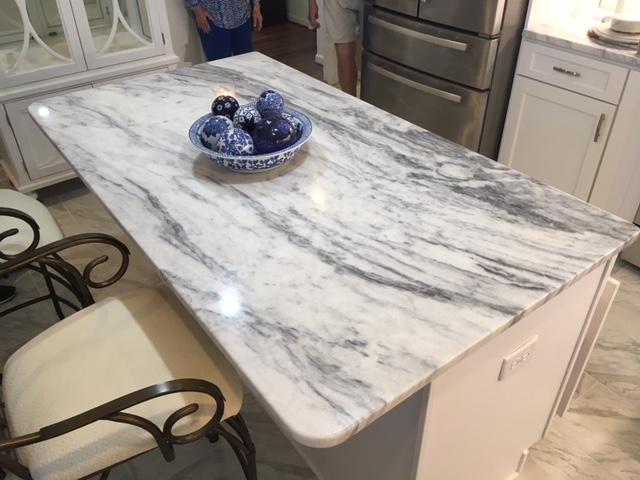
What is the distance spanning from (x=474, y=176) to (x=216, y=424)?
81 cm

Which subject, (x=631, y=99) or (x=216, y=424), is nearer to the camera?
(x=216, y=424)

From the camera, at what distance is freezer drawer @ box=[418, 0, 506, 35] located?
227cm

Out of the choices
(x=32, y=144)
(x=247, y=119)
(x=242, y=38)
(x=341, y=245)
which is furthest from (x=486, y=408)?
(x=242, y=38)

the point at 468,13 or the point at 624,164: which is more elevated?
the point at 468,13

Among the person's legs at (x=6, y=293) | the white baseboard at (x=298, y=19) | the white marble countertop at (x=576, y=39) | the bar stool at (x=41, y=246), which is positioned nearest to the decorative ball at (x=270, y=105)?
the bar stool at (x=41, y=246)

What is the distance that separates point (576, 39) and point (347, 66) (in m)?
1.66

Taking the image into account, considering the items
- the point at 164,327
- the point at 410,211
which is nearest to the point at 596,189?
the point at 410,211

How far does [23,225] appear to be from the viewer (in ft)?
5.64

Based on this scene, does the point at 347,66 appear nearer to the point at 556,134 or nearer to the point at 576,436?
the point at 556,134

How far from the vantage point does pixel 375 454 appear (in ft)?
3.86

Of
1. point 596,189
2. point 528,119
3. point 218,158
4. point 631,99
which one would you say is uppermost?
point 218,158

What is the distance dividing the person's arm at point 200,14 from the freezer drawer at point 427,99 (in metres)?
0.88

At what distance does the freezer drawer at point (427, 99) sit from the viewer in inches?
101

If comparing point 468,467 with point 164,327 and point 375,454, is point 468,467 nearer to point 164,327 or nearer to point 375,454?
point 375,454
